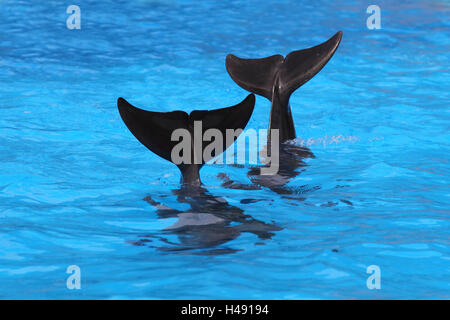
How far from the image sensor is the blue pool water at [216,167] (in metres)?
3.91

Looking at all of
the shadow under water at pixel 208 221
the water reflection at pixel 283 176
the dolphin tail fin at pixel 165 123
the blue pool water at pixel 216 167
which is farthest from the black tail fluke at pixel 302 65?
the dolphin tail fin at pixel 165 123

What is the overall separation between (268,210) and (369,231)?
78 centimetres

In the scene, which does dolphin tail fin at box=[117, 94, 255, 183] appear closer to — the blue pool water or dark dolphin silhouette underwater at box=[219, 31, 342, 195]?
the blue pool water

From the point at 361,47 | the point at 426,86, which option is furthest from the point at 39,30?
the point at 426,86

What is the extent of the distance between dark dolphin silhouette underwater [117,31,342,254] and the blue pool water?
0.03 m

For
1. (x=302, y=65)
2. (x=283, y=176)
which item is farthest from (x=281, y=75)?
(x=283, y=176)

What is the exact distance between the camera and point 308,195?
536 centimetres

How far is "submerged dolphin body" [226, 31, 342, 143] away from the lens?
5906 millimetres

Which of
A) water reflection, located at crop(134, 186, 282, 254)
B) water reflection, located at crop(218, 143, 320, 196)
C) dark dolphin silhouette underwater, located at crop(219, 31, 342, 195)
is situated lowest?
water reflection, located at crop(134, 186, 282, 254)

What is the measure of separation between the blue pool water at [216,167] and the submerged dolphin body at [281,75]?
47 cm

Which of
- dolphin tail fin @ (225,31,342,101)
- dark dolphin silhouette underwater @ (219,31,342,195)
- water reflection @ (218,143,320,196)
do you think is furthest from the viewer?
dolphin tail fin @ (225,31,342,101)

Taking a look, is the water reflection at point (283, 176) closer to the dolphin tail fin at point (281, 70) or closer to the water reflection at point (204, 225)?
the dolphin tail fin at point (281, 70)

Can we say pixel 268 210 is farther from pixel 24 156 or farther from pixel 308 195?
pixel 24 156

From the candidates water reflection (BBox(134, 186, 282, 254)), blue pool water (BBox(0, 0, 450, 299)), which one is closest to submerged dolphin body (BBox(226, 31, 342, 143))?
blue pool water (BBox(0, 0, 450, 299))
